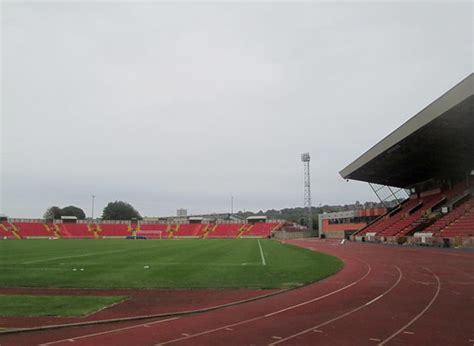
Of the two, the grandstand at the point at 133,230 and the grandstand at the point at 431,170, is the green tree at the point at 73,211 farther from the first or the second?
the grandstand at the point at 431,170

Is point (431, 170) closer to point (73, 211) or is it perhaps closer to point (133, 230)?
point (133, 230)

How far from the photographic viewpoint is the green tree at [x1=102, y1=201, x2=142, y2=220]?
7077 inches

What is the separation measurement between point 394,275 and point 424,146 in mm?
25379

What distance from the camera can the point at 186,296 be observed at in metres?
14.3

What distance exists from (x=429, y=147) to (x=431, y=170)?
16880 mm

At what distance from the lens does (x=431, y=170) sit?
56.9 meters

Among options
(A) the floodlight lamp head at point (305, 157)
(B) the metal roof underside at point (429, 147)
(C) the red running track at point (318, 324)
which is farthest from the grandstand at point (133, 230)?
(C) the red running track at point (318, 324)

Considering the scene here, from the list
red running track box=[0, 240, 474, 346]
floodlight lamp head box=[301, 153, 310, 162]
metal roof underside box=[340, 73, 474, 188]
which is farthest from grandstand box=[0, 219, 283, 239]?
red running track box=[0, 240, 474, 346]

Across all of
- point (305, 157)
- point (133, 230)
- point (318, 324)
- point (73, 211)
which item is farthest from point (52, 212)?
point (318, 324)

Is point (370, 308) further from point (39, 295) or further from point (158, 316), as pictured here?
point (39, 295)

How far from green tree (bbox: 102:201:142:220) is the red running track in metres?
173

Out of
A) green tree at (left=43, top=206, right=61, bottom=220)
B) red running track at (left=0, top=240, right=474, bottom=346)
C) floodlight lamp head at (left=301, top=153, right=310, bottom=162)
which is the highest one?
floodlight lamp head at (left=301, top=153, right=310, bottom=162)

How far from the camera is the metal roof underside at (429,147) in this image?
94.4ft

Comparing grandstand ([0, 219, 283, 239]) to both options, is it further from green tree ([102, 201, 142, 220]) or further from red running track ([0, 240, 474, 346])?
red running track ([0, 240, 474, 346])
